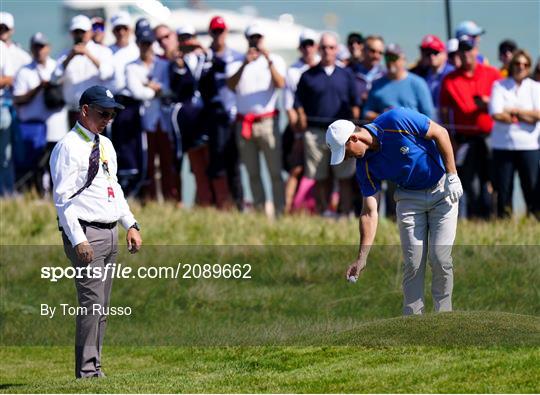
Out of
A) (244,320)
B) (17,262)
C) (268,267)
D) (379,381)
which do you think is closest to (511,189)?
(268,267)

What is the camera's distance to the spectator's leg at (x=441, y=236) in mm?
12789

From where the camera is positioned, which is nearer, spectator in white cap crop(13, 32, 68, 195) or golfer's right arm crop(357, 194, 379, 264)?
golfer's right arm crop(357, 194, 379, 264)

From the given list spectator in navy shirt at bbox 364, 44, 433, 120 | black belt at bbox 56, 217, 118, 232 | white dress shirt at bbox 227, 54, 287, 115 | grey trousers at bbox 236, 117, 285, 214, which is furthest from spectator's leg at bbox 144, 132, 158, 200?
black belt at bbox 56, 217, 118, 232

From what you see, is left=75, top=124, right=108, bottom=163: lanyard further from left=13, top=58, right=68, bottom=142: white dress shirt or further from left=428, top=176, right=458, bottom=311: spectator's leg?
left=13, top=58, right=68, bottom=142: white dress shirt

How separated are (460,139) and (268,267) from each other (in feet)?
10.4

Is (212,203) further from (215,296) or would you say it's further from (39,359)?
(39,359)

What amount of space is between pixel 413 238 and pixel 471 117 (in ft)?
20.1

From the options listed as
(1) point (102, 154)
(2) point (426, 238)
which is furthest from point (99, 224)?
(2) point (426, 238)

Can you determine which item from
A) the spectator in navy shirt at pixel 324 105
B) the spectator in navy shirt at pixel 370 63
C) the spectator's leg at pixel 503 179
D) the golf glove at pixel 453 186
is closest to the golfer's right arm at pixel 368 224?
the golf glove at pixel 453 186

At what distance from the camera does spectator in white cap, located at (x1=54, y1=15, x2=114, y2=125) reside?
64.5 ft

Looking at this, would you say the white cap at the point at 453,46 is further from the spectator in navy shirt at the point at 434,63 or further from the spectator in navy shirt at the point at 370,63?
the spectator in navy shirt at the point at 370,63

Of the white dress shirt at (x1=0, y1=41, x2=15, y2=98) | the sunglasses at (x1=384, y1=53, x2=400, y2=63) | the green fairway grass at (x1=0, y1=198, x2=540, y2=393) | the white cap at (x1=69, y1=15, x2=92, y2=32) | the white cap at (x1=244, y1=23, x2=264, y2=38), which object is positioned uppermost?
the white cap at (x1=69, y1=15, x2=92, y2=32)

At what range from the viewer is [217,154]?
20188 mm

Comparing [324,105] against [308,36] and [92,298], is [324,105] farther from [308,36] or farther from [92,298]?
[92,298]
